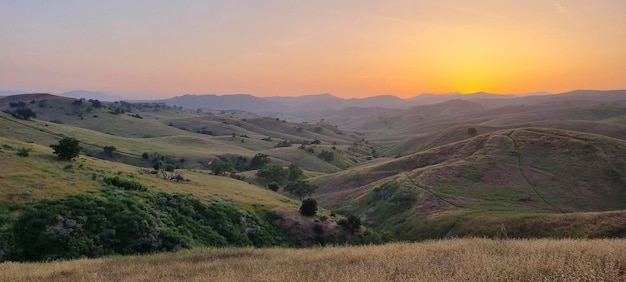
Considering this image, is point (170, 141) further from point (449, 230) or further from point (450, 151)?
point (449, 230)

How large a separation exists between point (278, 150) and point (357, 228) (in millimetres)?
129467

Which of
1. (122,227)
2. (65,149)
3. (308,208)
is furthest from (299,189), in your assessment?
(122,227)

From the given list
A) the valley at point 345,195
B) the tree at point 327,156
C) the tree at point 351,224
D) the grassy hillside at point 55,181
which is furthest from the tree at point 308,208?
the tree at point 327,156

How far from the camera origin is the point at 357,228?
182 ft

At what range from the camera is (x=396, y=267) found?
1258cm

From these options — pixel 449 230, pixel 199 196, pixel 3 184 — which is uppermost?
pixel 3 184

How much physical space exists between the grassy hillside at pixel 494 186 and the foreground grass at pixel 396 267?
44.2 meters

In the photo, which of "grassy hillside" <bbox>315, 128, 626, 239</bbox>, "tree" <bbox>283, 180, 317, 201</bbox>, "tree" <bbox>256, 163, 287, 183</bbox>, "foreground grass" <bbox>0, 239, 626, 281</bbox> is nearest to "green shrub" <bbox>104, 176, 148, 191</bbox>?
"foreground grass" <bbox>0, 239, 626, 281</bbox>

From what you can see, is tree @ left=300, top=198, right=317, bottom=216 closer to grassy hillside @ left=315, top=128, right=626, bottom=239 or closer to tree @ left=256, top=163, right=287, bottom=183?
grassy hillside @ left=315, top=128, right=626, bottom=239

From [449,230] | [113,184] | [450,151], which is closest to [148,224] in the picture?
[113,184]

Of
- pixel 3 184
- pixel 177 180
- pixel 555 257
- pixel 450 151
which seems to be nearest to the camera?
pixel 555 257

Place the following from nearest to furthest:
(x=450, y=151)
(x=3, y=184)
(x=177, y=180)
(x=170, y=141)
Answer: (x=3, y=184) → (x=177, y=180) → (x=450, y=151) → (x=170, y=141)

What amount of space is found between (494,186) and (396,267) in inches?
2882

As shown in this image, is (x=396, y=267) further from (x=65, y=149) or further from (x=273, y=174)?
(x=273, y=174)
